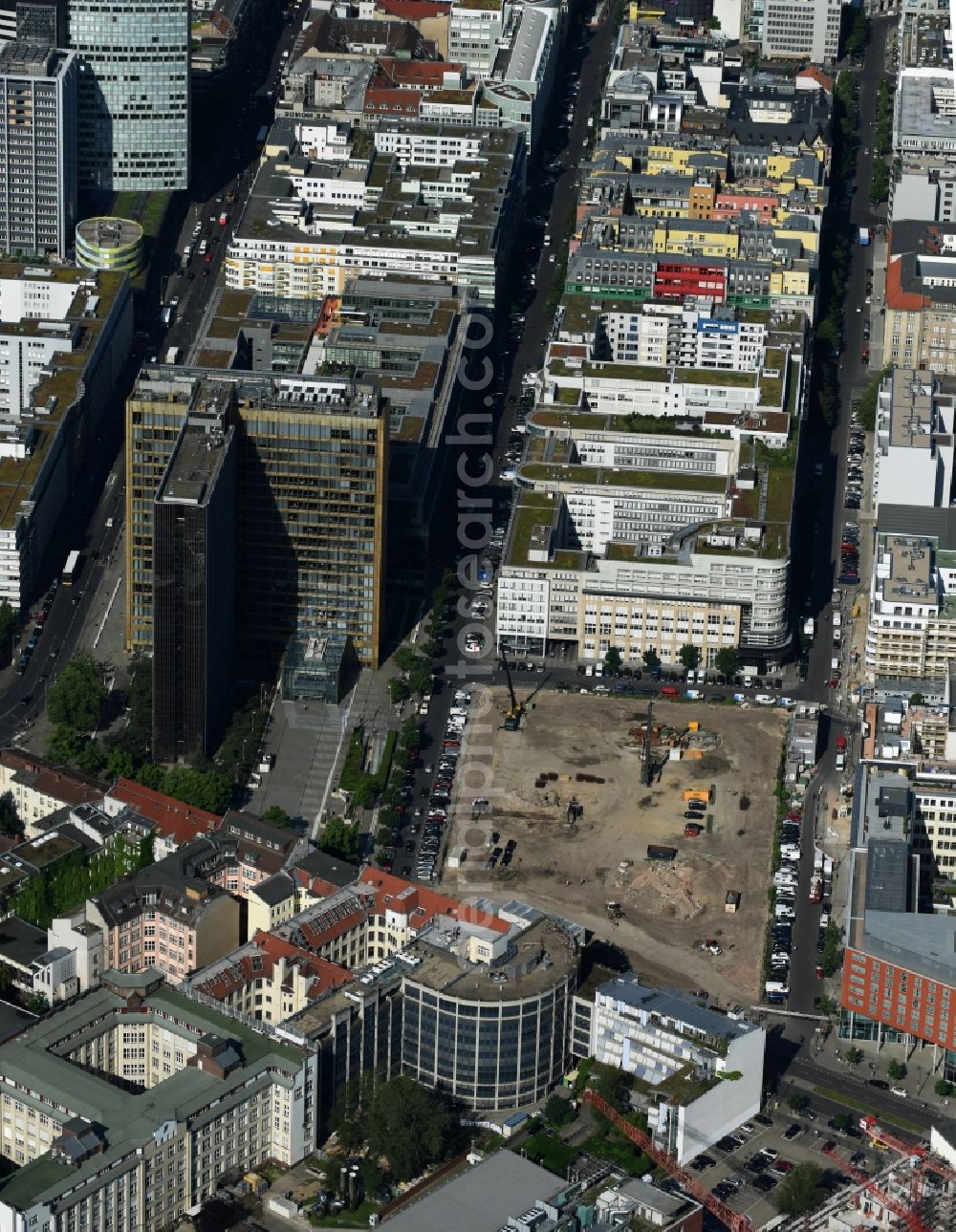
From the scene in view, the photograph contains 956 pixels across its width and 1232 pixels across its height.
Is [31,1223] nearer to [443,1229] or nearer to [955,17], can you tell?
[443,1229]

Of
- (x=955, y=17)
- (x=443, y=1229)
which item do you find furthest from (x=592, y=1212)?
(x=955, y=17)

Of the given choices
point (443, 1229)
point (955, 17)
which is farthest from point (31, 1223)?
point (955, 17)

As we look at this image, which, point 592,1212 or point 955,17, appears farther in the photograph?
point 592,1212

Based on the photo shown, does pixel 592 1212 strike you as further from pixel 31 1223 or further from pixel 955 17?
pixel 955 17

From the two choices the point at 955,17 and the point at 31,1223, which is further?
the point at 31,1223

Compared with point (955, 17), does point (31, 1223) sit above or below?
below

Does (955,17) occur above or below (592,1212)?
above

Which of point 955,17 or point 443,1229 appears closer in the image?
point 955,17
